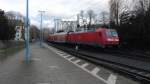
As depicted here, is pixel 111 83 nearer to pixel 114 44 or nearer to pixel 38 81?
pixel 38 81

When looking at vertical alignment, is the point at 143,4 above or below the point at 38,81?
above

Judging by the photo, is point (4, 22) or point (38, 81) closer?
point (38, 81)

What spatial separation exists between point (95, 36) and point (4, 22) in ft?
97.9

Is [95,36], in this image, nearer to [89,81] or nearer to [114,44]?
[114,44]

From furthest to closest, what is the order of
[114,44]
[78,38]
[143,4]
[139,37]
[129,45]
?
[143,4]
[78,38]
[129,45]
[139,37]
[114,44]

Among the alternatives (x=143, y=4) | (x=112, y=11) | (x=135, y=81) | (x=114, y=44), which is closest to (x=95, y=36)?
(x=114, y=44)

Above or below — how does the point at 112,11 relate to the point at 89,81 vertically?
above

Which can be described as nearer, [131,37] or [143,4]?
[131,37]

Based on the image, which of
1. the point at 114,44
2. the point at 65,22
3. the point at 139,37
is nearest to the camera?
the point at 114,44

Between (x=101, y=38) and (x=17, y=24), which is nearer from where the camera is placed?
(x=101, y=38)

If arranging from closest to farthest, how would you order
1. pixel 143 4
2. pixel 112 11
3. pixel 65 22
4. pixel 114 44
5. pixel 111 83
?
pixel 111 83
pixel 114 44
pixel 143 4
pixel 112 11
pixel 65 22

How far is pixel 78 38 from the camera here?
6162cm

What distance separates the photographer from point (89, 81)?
52.9 ft

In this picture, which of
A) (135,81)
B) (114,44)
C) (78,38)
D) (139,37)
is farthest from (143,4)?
(135,81)
